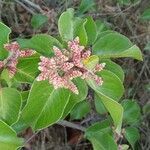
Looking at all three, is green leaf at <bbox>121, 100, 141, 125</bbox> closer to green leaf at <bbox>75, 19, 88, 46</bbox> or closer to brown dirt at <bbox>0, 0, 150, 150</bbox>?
brown dirt at <bbox>0, 0, 150, 150</bbox>

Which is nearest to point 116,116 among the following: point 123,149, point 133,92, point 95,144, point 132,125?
point 95,144

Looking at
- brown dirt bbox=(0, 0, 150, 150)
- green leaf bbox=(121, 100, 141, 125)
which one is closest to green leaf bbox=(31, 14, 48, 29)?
brown dirt bbox=(0, 0, 150, 150)

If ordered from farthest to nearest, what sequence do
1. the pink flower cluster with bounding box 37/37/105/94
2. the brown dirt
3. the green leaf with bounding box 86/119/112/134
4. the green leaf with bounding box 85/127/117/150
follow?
the brown dirt
the green leaf with bounding box 86/119/112/134
the green leaf with bounding box 85/127/117/150
the pink flower cluster with bounding box 37/37/105/94

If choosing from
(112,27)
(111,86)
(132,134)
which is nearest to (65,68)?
(111,86)

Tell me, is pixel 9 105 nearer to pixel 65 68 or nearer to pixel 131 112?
pixel 65 68

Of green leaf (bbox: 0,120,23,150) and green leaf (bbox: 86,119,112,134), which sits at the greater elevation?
green leaf (bbox: 0,120,23,150)

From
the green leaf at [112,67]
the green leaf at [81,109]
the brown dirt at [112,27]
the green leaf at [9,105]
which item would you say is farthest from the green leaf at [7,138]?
the brown dirt at [112,27]

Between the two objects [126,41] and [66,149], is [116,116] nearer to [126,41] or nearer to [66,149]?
[126,41]
